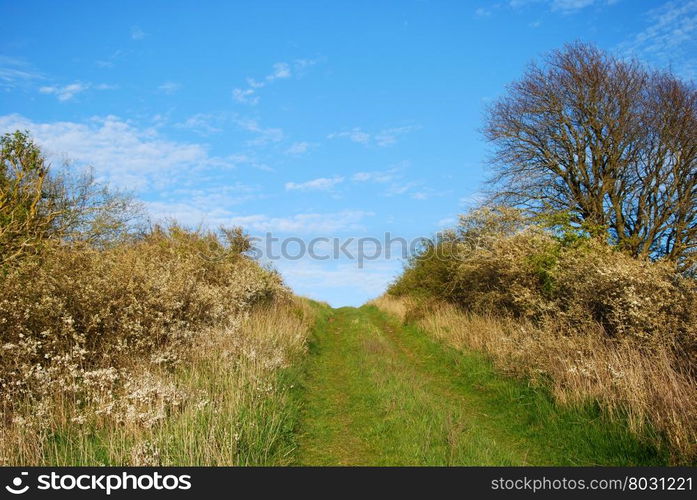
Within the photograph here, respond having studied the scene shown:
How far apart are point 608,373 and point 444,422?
355 cm

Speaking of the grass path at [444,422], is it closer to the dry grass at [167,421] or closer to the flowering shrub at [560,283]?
the dry grass at [167,421]

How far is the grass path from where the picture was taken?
275 inches

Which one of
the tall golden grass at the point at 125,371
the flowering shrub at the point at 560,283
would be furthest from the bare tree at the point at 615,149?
the tall golden grass at the point at 125,371

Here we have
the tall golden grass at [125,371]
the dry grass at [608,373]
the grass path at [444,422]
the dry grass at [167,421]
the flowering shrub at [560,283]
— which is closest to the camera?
the dry grass at [167,421]

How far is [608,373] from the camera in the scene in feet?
28.4

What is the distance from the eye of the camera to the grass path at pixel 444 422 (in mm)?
6973

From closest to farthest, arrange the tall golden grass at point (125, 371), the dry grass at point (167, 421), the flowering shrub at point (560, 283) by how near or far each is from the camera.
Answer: the dry grass at point (167, 421), the tall golden grass at point (125, 371), the flowering shrub at point (560, 283)

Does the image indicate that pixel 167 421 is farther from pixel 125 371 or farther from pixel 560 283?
pixel 560 283

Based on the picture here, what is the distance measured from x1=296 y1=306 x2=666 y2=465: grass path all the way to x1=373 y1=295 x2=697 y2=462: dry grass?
0.35 m

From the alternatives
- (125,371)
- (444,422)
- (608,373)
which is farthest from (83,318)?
(608,373)

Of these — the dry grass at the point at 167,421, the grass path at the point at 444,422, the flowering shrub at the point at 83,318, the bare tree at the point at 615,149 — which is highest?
the bare tree at the point at 615,149

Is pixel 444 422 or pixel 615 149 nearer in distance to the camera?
pixel 444 422

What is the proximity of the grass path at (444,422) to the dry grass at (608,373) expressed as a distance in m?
0.35

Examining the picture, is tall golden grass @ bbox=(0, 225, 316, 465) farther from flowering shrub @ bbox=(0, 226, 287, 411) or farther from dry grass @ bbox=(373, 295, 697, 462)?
dry grass @ bbox=(373, 295, 697, 462)
